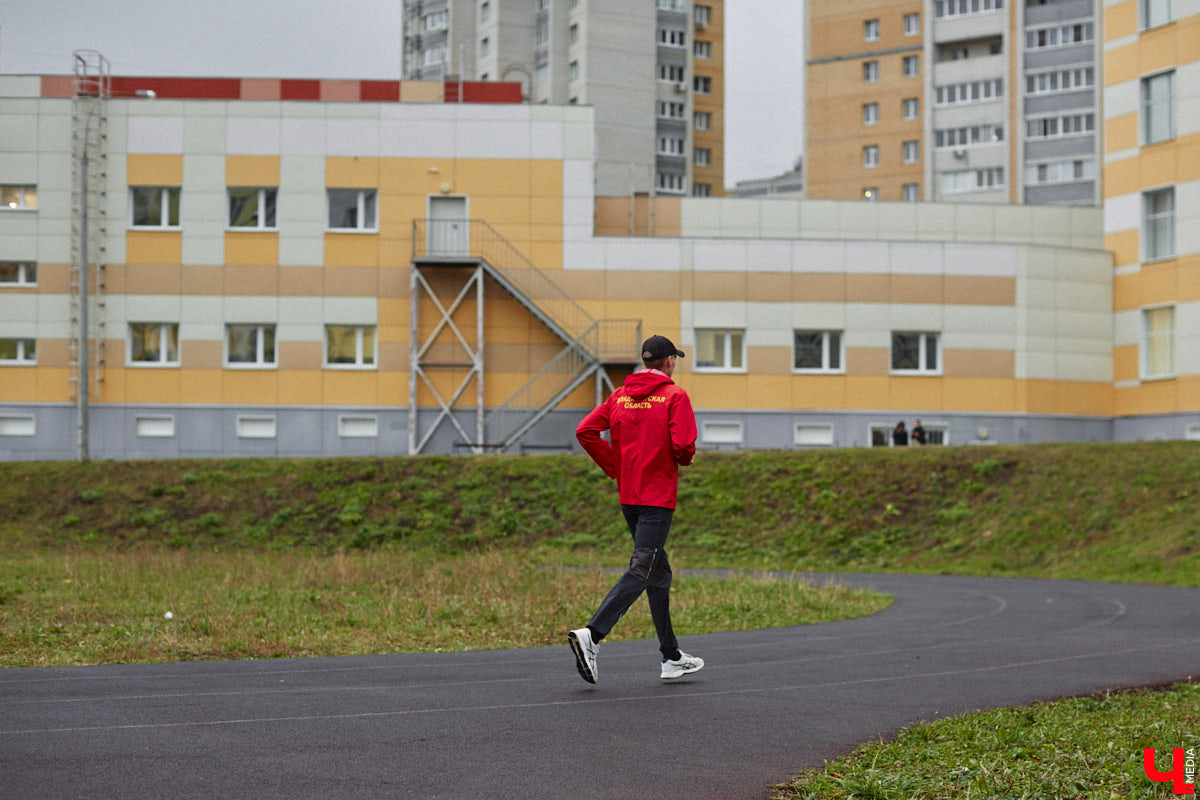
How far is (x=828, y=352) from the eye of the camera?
4059cm

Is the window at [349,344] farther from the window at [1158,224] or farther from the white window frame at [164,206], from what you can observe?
the window at [1158,224]

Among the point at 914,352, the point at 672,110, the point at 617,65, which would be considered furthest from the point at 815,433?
the point at 672,110

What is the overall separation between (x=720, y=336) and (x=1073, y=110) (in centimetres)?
5632

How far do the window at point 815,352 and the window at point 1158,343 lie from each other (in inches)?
356

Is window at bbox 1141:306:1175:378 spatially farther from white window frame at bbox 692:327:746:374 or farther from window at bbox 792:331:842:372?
white window frame at bbox 692:327:746:374

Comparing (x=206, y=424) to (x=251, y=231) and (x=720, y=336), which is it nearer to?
(x=251, y=231)

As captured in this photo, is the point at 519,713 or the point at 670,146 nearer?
the point at 519,713

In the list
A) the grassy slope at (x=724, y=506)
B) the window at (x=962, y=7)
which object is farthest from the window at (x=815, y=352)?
the window at (x=962, y=7)

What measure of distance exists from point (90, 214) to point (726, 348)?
19.2 metres

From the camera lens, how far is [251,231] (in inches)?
1575

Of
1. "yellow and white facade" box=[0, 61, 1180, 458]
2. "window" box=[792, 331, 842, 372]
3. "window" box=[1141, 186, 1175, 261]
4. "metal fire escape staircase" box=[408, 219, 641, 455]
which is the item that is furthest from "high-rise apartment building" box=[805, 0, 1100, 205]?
"metal fire escape staircase" box=[408, 219, 641, 455]

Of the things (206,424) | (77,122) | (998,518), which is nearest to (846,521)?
(998,518)
